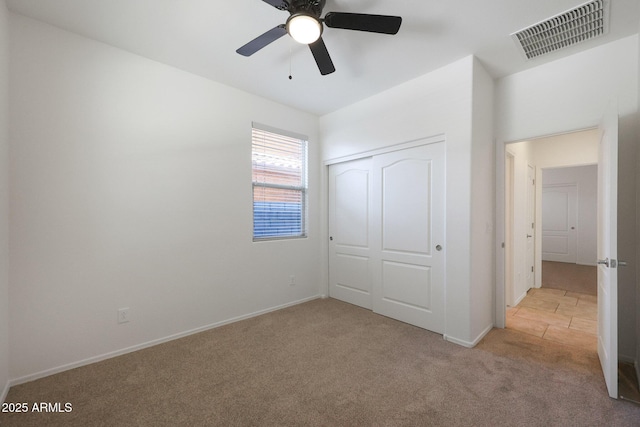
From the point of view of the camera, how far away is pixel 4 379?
1.86m

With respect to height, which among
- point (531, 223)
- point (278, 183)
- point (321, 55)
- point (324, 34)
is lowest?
point (531, 223)

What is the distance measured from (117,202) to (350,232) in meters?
2.63

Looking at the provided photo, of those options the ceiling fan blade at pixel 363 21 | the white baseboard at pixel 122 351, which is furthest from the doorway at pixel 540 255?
the white baseboard at pixel 122 351

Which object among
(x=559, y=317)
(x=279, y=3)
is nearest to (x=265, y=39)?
(x=279, y=3)

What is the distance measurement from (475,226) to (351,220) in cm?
155

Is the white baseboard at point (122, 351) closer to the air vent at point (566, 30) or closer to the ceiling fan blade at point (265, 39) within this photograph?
the ceiling fan blade at point (265, 39)

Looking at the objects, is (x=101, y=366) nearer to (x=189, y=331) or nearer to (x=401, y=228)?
(x=189, y=331)

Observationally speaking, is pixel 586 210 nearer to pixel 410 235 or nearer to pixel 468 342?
pixel 410 235

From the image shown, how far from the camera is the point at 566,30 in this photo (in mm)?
2137

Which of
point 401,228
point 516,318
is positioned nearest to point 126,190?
point 401,228

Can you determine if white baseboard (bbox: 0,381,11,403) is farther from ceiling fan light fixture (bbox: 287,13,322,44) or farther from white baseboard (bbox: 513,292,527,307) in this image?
white baseboard (bbox: 513,292,527,307)

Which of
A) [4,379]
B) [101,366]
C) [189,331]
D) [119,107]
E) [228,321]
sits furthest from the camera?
[228,321]

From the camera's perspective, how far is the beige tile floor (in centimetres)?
269

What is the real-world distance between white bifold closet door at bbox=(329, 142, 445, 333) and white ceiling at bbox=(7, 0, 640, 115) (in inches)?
37.5
